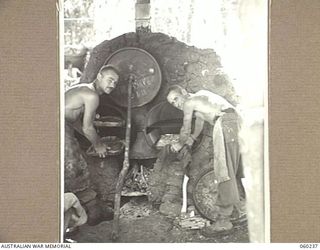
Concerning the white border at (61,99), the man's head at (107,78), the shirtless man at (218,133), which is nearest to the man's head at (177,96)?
the shirtless man at (218,133)

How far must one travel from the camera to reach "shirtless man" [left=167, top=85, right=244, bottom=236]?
0.83m

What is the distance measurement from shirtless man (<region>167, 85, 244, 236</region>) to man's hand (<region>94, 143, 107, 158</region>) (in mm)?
141

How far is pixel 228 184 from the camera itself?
32.9 inches

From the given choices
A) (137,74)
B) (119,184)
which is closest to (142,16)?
(137,74)

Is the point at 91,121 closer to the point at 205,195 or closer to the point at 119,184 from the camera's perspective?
the point at 119,184

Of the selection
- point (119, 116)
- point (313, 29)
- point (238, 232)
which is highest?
point (313, 29)

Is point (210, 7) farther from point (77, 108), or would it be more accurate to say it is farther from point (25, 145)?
point (25, 145)

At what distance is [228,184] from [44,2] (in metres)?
0.53

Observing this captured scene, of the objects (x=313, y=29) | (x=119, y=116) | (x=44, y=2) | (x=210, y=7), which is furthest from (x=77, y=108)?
(x=313, y=29)

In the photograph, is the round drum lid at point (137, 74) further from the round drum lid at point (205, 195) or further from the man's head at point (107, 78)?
the round drum lid at point (205, 195)

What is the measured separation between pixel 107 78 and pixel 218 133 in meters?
0.25

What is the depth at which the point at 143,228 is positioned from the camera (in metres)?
0.84

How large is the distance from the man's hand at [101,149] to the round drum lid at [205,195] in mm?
197

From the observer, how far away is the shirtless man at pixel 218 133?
83 cm
